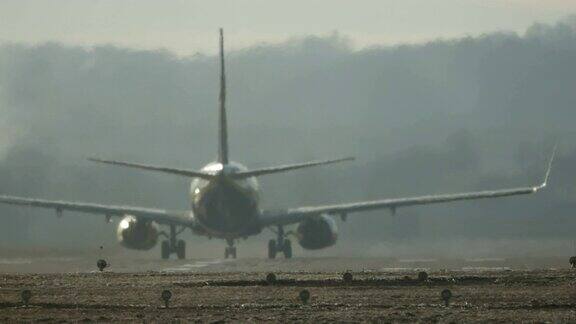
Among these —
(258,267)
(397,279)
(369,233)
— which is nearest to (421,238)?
(369,233)

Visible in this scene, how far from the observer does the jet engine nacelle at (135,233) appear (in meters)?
109

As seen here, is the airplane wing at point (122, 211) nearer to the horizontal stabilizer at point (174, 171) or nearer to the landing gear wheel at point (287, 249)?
the landing gear wheel at point (287, 249)

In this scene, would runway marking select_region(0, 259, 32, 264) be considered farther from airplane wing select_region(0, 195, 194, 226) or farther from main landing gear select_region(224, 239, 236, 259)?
main landing gear select_region(224, 239, 236, 259)

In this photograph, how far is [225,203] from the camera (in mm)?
103625

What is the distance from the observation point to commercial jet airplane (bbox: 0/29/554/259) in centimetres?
10369

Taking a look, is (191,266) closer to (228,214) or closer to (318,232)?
(228,214)

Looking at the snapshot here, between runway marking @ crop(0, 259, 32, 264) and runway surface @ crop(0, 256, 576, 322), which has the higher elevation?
runway marking @ crop(0, 259, 32, 264)

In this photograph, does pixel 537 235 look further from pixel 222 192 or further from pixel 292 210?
pixel 222 192

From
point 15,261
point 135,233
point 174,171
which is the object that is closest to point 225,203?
point 135,233

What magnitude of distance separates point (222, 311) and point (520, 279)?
20360 mm

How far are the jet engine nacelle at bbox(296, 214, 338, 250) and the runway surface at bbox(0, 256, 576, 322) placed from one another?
14.0m

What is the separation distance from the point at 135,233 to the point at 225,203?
842cm

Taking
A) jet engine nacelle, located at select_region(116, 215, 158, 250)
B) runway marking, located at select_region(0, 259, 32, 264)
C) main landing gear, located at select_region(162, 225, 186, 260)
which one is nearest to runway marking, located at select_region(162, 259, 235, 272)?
main landing gear, located at select_region(162, 225, 186, 260)

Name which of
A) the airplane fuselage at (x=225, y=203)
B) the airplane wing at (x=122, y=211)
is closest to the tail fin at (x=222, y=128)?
the airplane fuselage at (x=225, y=203)
